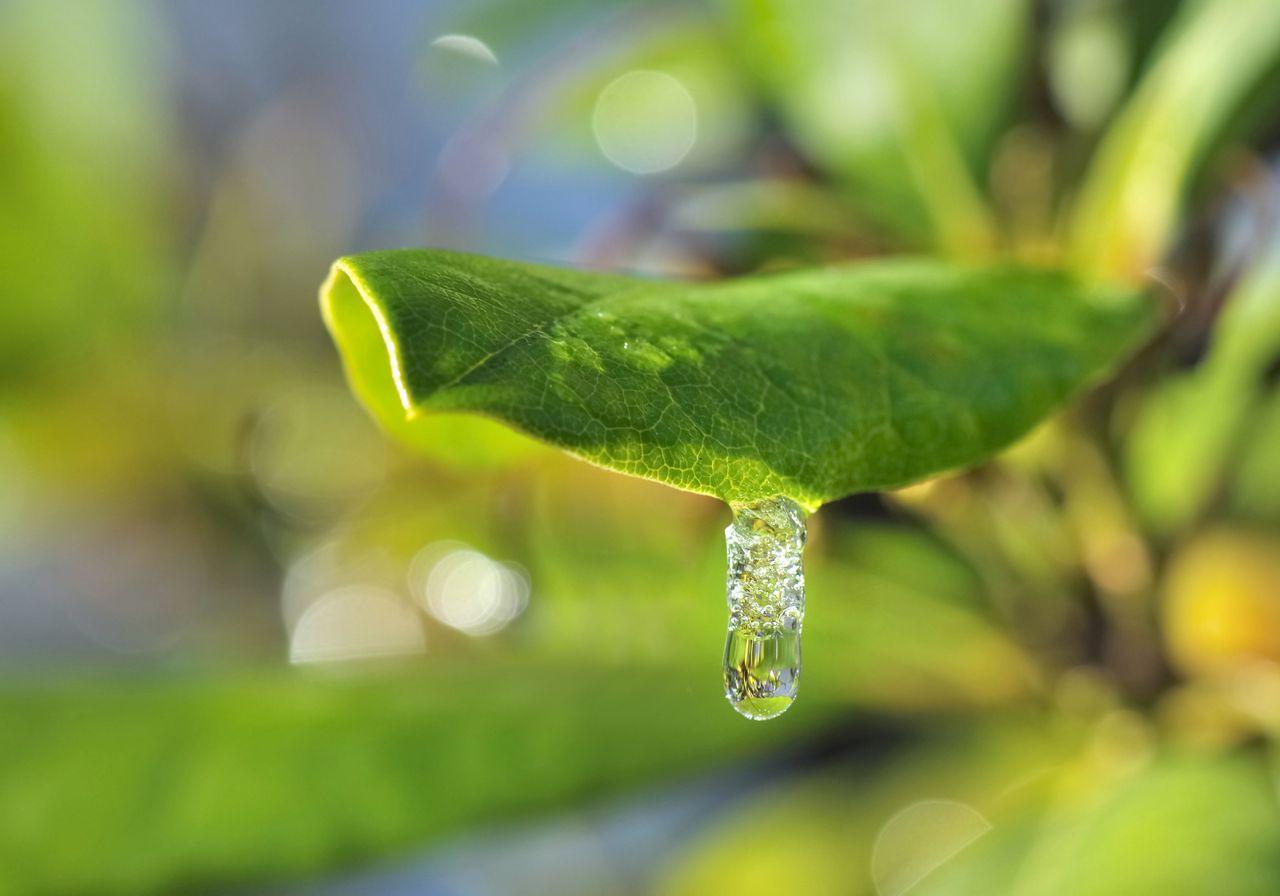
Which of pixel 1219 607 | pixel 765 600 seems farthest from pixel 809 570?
pixel 765 600

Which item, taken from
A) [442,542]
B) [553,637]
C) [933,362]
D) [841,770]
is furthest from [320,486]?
[933,362]

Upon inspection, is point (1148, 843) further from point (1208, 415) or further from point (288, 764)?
point (288, 764)

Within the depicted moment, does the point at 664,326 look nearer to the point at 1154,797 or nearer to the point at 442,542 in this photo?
the point at 1154,797

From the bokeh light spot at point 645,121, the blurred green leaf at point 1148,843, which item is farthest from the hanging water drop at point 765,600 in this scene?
the bokeh light spot at point 645,121

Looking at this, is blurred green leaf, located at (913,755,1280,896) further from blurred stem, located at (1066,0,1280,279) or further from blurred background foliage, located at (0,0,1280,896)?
blurred stem, located at (1066,0,1280,279)

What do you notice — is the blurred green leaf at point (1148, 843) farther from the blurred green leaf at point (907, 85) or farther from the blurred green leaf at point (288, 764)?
the blurred green leaf at point (907, 85)

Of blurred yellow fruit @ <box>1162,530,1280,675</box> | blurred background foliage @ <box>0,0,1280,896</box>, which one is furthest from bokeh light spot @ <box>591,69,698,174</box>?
blurred yellow fruit @ <box>1162,530,1280,675</box>
